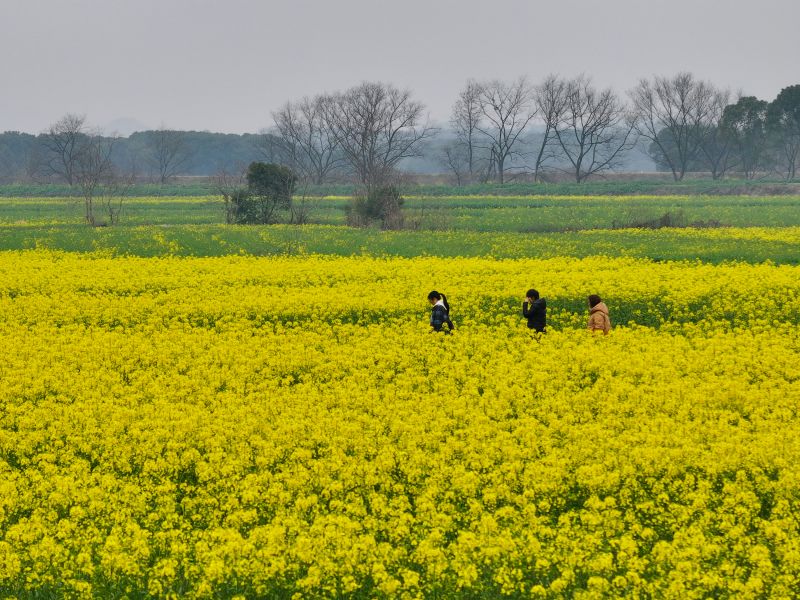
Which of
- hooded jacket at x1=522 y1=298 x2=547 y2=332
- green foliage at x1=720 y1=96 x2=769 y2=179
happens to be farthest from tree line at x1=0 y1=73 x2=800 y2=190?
hooded jacket at x1=522 y1=298 x2=547 y2=332

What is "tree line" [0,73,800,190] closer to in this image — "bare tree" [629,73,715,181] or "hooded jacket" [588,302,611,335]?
"bare tree" [629,73,715,181]

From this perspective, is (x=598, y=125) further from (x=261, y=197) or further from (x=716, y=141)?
(x=261, y=197)

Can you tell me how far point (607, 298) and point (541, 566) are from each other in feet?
57.3

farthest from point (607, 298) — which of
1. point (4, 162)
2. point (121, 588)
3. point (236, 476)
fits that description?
point (4, 162)

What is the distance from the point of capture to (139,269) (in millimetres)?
32156

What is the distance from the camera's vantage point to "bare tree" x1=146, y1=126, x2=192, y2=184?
14831 centimetres

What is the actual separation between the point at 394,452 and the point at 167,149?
14921 cm

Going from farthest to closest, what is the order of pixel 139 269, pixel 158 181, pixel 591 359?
1. pixel 158 181
2. pixel 139 269
3. pixel 591 359

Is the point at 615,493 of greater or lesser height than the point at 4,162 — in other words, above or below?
below

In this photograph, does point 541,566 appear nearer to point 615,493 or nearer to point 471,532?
point 471,532

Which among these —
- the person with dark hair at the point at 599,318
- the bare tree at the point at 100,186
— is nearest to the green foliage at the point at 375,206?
the bare tree at the point at 100,186

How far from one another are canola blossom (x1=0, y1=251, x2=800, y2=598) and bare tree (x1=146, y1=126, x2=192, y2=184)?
125710 millimetres

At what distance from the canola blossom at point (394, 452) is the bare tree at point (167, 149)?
126m

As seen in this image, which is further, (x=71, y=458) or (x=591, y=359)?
(x=591, y=359)
